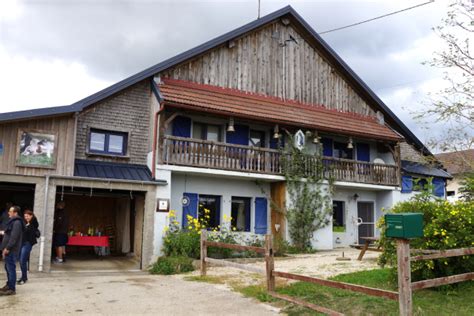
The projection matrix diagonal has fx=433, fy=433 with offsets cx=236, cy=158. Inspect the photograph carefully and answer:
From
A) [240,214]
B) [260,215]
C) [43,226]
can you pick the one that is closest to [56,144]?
[43,226]

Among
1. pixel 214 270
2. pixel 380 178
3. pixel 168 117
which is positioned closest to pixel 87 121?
pixel 168 117

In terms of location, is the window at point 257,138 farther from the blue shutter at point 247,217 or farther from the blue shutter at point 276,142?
the blue shutter at point 247,217

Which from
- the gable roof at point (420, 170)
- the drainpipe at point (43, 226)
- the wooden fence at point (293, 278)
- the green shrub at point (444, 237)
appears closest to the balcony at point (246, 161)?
the gable roof at point (420, 170)

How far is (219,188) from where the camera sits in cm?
1641

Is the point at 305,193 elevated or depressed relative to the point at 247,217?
elevated

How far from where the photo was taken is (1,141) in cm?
1190

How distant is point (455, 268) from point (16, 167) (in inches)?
433

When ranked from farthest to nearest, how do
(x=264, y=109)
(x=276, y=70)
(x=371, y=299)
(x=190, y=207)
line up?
1. (x=276, y=70)
2. (x=264, y=109)
3. (x=190, y=207)
4. (x=371, y=299)

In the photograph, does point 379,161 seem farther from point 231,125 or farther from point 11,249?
point 11,249

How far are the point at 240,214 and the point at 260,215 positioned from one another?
31.7 inches

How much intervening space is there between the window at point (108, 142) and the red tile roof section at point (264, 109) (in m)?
2.17

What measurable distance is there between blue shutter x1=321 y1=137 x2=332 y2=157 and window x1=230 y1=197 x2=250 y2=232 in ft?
15.1

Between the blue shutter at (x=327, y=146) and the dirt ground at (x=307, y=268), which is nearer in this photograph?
the dirt ground at (x=307, y=268)

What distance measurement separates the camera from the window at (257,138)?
1767cm
